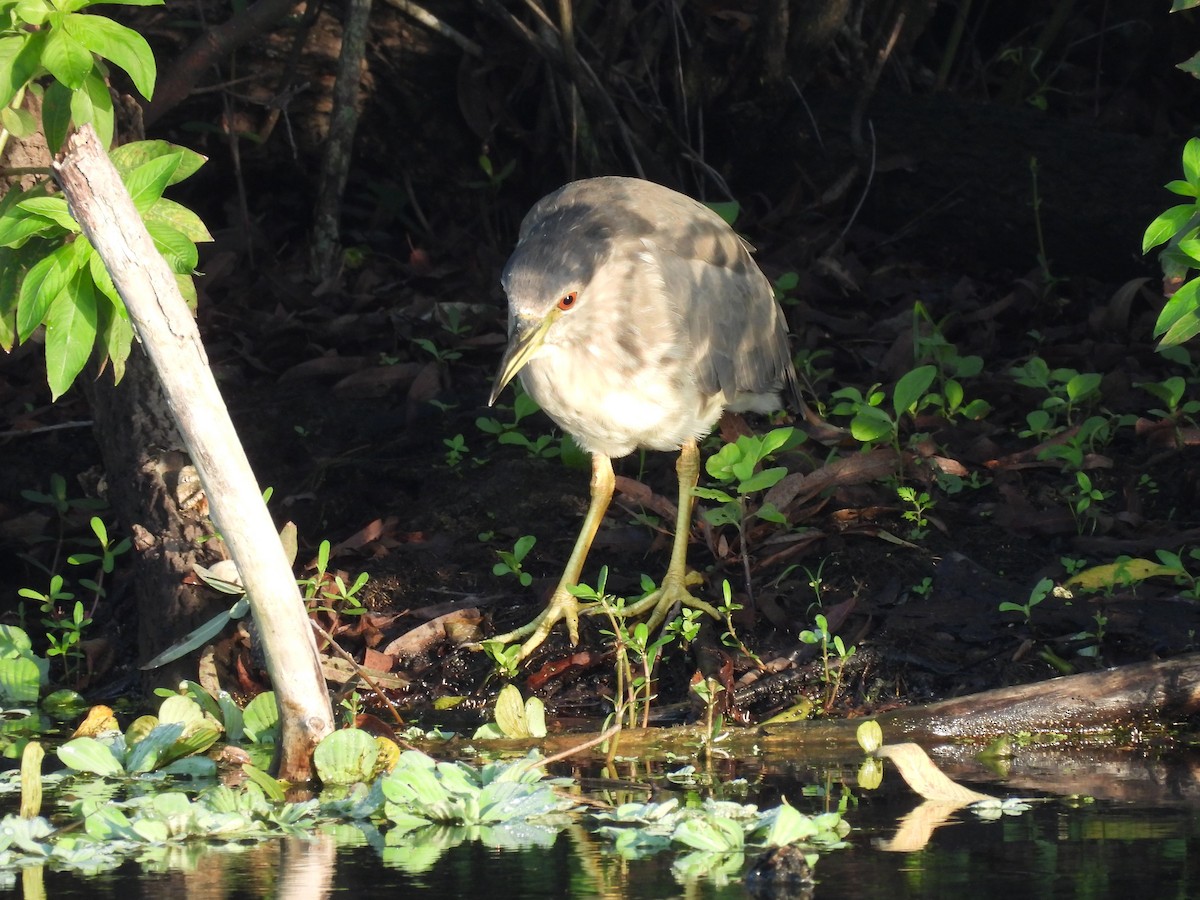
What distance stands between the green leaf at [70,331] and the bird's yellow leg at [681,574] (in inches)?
71.2

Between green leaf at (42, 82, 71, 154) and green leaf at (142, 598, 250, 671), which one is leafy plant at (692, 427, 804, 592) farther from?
green leaf at (42, 82, 71, 154)

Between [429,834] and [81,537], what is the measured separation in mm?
2828

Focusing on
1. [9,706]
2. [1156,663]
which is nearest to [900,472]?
[1156,663]

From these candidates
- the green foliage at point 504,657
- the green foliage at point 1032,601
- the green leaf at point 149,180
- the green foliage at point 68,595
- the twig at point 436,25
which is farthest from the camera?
the twig at point 436,25

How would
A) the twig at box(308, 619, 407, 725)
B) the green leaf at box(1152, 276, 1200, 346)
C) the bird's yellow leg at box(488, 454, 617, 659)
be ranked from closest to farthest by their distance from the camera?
the green leaf at box(1152, 276, 1200, 346) < the twig at box(308, 619, 407, 725) < the bird's yellow leg at box(488, 454, 617, 659)

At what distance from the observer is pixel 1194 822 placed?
3020 millimetres

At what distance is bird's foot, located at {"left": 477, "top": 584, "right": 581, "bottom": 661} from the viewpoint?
15.2ft

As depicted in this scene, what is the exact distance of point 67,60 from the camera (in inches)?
120

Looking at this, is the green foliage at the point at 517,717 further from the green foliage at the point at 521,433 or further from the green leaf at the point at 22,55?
the green leaf at the point at 22,55

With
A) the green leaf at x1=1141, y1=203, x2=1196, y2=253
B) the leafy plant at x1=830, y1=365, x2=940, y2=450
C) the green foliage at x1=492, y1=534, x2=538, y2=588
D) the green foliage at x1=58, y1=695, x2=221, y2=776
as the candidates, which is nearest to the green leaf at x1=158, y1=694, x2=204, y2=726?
the green foliage at x1=58, y1=695, x2=221, y2=776

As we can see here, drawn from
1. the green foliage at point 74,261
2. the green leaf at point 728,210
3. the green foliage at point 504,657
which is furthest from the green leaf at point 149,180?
the green leaf at point 728,210

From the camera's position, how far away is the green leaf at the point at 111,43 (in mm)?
3109

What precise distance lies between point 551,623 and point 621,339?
92 cm

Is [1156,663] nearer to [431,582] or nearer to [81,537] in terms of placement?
[431,582]
